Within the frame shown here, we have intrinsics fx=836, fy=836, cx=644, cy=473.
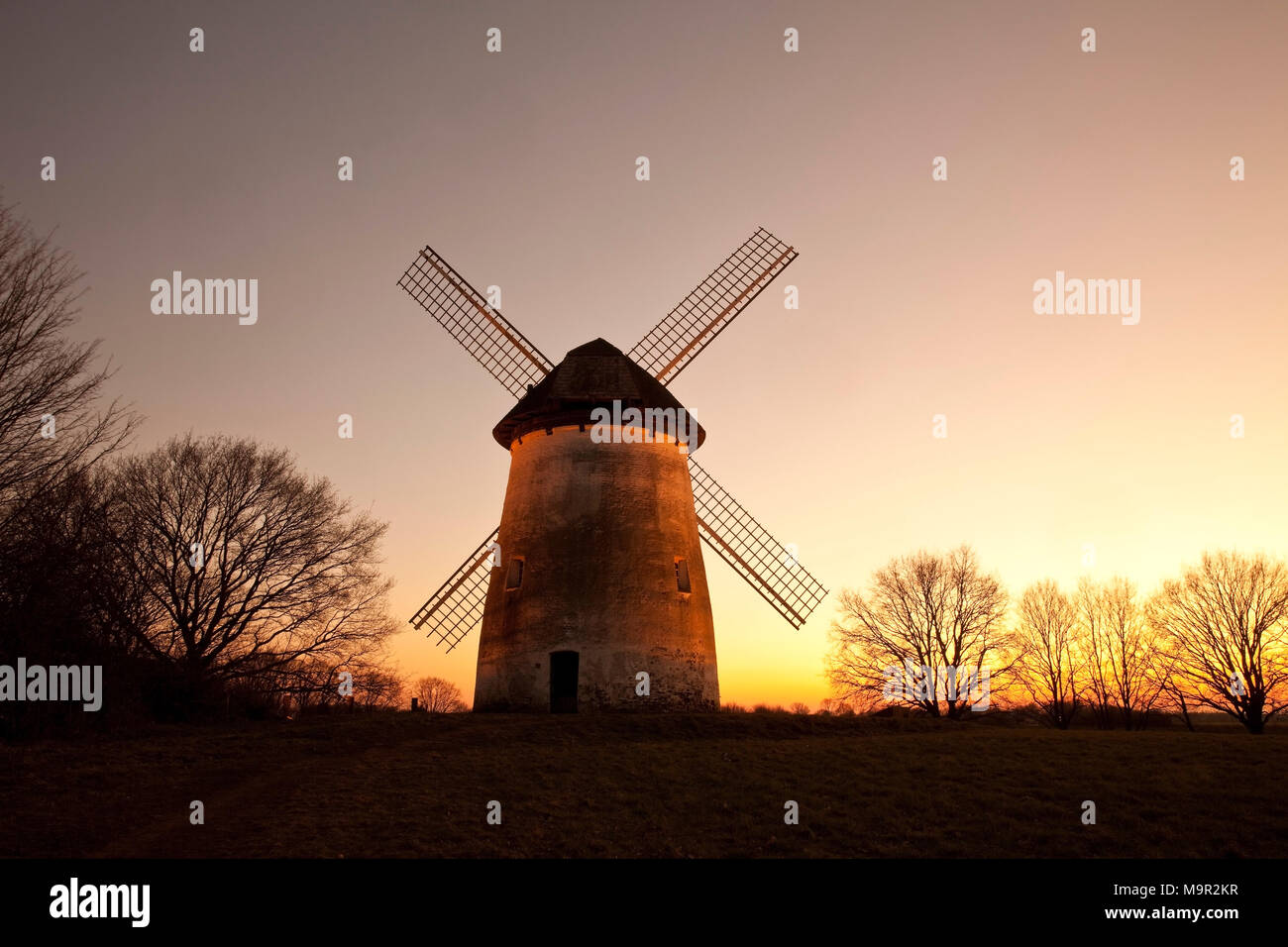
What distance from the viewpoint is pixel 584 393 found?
872 inches

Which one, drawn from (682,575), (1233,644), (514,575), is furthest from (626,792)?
(1233,644)

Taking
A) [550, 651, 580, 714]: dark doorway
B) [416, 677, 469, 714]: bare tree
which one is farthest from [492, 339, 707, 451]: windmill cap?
[416, 677, 469, 714]: bare tree

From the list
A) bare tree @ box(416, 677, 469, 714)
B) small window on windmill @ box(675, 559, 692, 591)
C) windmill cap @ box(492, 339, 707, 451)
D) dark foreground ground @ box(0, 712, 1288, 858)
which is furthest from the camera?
bare tree @ box(416, 677, 469, 714)

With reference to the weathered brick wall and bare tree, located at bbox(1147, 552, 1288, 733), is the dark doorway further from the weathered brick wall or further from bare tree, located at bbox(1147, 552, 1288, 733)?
bare tree, located at bbox(1147, 552, 1288, 733)

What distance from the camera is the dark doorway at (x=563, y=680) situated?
66.9ft

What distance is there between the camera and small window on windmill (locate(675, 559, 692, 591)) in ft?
71.2

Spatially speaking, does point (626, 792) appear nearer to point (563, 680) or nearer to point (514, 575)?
Result: point (563, 680)

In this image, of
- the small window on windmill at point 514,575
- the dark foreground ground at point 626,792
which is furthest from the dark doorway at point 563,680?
the small window on windmill at point 514,575

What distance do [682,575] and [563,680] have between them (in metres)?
4.06

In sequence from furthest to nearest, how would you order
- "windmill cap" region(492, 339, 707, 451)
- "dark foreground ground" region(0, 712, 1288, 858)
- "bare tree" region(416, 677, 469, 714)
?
"bare tree" region(416, 677, 469, 714) → "windmill cap" region(492, 339, 707, 451) → "dark foreground ground" region(0, 712, 1288, 858)

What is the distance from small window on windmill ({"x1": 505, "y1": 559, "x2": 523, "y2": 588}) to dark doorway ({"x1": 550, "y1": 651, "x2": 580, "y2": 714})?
2.31 metres

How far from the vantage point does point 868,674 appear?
1548 inches
